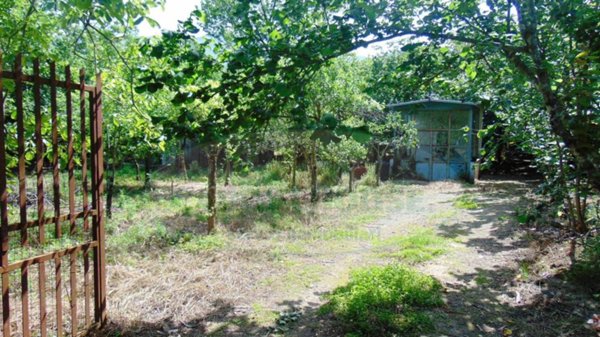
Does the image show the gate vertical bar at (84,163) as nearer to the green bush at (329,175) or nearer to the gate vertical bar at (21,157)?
the gate vertical bar at (21,157)

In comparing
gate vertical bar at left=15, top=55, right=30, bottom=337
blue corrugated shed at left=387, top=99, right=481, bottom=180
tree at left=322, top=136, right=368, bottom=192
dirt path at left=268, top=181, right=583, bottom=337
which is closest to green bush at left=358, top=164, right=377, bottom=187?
tree at left=322, top=136, right=368, bottom=192

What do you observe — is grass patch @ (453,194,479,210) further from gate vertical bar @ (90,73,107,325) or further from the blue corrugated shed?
gate vertical bar @ (90,73,107,325)

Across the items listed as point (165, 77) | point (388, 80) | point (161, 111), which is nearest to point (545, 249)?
point (388, 80)

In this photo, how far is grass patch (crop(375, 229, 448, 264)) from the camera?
5.07m

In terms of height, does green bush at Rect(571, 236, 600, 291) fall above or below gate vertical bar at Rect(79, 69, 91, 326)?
below

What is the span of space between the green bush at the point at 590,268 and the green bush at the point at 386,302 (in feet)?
4.69

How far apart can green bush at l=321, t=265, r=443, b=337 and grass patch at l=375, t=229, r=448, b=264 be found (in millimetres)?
840

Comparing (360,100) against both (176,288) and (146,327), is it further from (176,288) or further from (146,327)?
(146,327)

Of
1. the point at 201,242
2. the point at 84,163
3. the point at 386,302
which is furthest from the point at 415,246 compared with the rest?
the point at 84,163

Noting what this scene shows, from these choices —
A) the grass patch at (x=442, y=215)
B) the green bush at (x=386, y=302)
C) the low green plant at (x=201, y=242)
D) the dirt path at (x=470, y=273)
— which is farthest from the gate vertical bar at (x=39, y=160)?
the grass patch at (x=442, y=215)

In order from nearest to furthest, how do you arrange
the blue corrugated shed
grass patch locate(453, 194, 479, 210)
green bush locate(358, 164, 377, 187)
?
grass patch locate(453, 194, 479, 210)
green bush locate(358, 164, 377, 187)
the blue corrugated shed

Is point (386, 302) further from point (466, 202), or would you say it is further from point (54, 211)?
point (466, 202)

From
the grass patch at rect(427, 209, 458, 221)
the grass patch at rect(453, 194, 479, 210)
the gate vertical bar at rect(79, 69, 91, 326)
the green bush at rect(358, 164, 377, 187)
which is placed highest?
the gate vertical bar at rect(79, 69, 91, 326)

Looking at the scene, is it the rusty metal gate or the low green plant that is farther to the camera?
the low green plant
